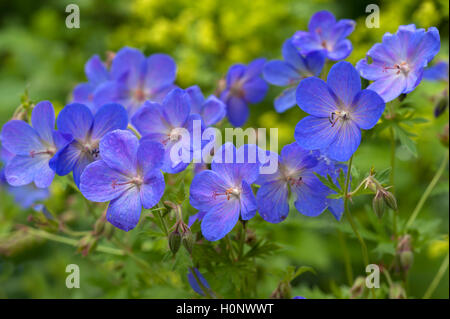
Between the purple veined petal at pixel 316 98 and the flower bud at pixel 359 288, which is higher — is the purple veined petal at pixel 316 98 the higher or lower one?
the higher one

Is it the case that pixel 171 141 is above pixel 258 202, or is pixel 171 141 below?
above

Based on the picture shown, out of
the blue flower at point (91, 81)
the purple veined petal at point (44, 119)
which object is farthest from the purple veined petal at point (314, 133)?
the blue flower at point (91, 81)

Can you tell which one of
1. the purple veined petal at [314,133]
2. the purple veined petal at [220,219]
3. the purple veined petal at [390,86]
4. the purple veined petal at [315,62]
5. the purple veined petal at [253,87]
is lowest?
the purple veined petal at [220,219]

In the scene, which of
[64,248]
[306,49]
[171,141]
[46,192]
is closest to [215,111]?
[171,141]

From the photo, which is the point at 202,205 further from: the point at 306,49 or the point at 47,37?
the point at 47,37

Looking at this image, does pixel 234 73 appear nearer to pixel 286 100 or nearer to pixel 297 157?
pixel 286 100

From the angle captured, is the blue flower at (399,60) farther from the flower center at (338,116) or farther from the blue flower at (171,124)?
the blue flower at (171,124)
